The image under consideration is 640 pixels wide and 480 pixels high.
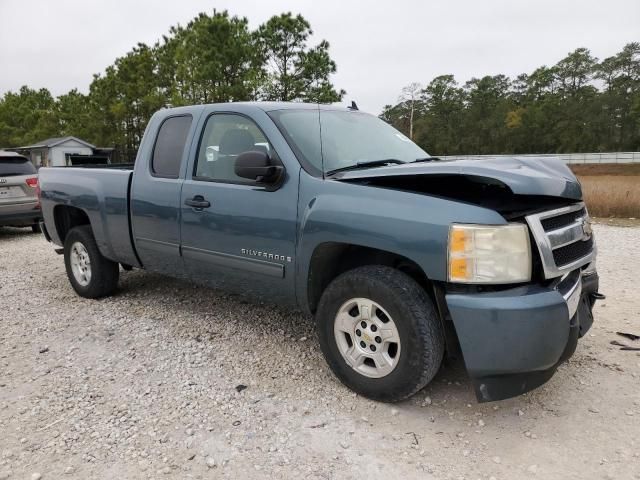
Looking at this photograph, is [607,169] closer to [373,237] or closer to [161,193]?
[161,193]

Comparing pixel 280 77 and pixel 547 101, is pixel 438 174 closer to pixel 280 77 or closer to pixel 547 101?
pixel 280 77

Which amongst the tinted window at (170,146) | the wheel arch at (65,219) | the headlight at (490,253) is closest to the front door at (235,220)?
the tinted window at (170,146)

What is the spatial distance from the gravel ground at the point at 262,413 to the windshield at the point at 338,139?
1498 mm

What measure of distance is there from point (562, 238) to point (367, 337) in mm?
1264

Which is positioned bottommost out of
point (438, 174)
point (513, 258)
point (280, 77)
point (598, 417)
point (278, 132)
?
point (598, 417)

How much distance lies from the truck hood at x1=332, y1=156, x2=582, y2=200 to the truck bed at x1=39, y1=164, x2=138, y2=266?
7.71 feet

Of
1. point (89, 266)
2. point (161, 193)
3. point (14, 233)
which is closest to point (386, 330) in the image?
point (161, 193)

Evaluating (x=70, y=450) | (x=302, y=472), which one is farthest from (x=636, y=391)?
(x=70, y=450)

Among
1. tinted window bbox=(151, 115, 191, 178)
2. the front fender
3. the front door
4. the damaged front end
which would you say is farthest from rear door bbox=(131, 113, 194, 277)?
the damaged front end

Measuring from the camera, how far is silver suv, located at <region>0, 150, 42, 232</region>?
9.02 m

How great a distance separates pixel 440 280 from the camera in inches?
107

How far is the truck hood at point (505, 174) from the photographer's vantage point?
2.67 meters

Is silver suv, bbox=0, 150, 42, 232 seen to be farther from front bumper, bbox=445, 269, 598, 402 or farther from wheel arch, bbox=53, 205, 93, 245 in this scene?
front bumper, bbox=445, 269, 598, 402

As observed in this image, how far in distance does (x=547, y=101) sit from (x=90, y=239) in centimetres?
7199
